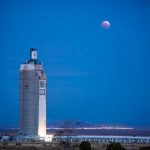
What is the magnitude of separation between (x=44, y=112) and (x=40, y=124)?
4.41 meters

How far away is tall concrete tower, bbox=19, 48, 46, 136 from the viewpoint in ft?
594

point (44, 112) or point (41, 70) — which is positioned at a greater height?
point (41, 70)

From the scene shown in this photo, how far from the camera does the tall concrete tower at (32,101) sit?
181m

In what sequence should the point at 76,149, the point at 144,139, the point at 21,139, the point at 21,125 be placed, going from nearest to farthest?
the point at 76,149 < the point at 144,139 < the point at 21,139 < the point at 21,125

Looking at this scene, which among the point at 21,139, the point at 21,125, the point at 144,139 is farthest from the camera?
the point at 21,125

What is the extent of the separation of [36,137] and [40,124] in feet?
21.8

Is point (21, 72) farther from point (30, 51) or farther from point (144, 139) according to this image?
point (144, 139)

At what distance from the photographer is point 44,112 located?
184 m

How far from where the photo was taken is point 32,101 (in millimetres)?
182750

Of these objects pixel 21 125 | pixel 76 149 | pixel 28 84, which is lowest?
pixel 76 149

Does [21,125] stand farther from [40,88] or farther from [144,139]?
[144,139]

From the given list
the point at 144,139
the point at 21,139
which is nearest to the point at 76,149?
the point at 144,139

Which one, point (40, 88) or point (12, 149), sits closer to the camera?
point (12, 149)

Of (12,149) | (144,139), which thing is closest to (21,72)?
(144,139)
